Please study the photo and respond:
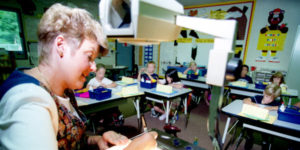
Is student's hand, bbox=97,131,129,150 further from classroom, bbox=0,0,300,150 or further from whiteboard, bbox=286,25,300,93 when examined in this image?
whiteboard, bbox=286,25,300,93

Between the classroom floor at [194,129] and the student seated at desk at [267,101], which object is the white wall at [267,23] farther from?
the student seated at desk at [267,101]

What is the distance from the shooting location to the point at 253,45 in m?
4.59

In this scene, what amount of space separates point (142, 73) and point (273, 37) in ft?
13.5

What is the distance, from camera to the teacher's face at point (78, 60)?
54cm

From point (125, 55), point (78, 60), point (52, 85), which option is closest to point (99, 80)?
point (52, 85)

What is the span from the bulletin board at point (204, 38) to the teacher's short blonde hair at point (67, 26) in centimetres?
445

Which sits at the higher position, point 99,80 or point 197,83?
point 99,80

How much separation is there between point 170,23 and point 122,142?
713mm

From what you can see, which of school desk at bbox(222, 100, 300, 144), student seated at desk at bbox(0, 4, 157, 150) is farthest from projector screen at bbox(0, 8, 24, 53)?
school desk at bbox(222, 100, 300, 144)

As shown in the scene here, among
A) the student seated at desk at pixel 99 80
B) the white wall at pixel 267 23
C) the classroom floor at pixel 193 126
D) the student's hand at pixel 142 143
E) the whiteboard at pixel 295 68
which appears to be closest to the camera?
the student's hand at pixel 142 143

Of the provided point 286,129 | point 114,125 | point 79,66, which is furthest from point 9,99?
point 114,125

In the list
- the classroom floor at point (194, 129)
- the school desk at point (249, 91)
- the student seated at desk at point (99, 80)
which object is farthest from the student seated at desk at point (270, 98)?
the student seated at desk at point (99, 80)

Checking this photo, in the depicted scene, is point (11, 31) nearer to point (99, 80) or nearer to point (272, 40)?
point (99, 80)

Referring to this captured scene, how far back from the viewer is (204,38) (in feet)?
17.5
